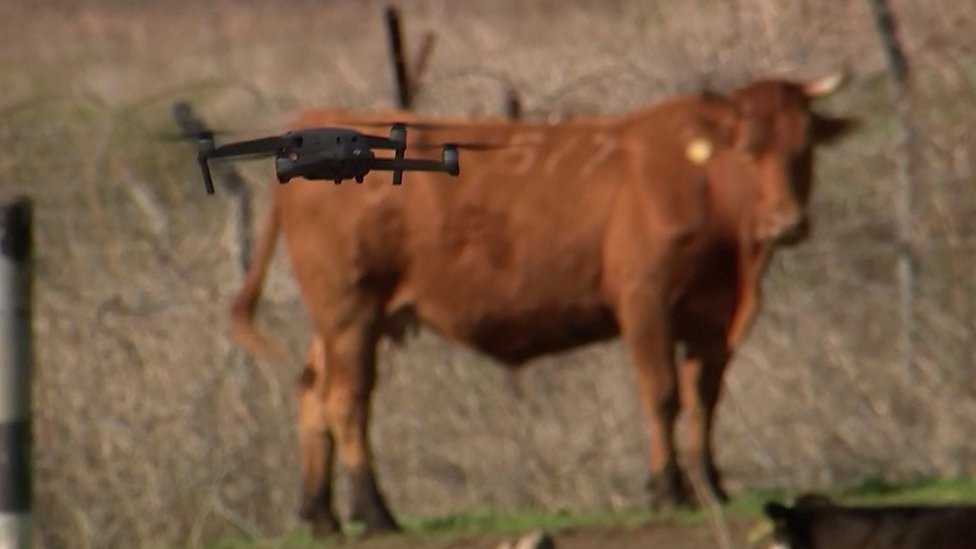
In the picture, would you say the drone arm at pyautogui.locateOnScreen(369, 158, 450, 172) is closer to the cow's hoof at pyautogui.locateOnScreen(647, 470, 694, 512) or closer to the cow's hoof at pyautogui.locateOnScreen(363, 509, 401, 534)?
the cow's hoof at pyautogui.locateOnScreen(363, 509, 401, 534)

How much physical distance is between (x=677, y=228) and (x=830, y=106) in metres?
4.72

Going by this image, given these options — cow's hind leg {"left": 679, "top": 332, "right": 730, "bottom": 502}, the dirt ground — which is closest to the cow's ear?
cow's hind leg {"left": 679, "top": 332, "right": 730, "bottom": 502}

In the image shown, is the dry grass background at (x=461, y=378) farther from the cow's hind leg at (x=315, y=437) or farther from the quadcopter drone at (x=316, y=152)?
the quadcopter drone at (x=316, y=152)

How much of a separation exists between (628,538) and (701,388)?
220cm

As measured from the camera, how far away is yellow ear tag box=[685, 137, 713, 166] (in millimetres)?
8906

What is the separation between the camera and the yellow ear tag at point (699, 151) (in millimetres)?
8906

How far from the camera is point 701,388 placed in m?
9.05

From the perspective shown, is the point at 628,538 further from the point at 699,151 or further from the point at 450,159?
the point at 450,159

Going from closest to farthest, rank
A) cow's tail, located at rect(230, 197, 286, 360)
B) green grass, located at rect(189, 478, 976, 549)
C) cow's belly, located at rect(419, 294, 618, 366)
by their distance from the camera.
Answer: green grass, located at rect(189, 478, 976, 549) < cow's belly, located at rect(419, 294, 618, 366) < cow's tail, located at rect(230, 197, 286, 360)

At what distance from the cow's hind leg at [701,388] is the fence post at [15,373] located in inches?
171

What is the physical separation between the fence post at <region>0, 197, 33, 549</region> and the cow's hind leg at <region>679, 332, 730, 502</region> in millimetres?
4333

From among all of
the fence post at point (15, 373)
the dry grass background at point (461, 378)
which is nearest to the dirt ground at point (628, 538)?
the fence post at point (15, 373)

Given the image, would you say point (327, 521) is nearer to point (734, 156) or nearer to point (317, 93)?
point (734, 156)

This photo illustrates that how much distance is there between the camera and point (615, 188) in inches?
355
